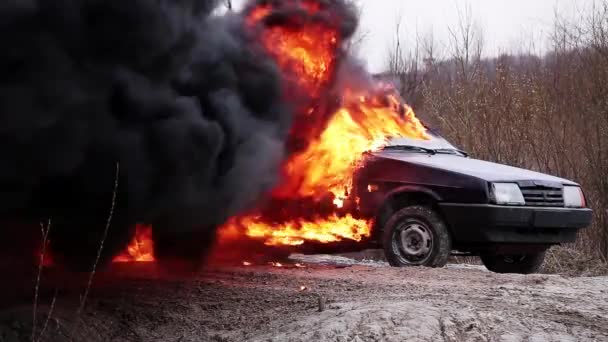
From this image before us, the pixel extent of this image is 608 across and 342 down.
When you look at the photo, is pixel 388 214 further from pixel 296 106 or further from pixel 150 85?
pixel 150 85

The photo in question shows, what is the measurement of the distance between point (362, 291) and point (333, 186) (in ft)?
7.93

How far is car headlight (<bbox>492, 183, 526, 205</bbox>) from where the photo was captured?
26.7ft

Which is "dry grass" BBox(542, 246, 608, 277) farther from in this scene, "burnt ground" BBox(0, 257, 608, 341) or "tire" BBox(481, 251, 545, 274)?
"burnt ground" BBox(0, 257, 608, 341)

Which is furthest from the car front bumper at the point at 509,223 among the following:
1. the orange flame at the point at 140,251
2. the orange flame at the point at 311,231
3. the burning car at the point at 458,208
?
the orange flame at the point at 140,251

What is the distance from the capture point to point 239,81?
7.09 meters

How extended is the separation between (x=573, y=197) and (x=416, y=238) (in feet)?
6.49

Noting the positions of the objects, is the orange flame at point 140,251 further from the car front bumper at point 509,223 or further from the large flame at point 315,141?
the car front bumper at point 509,223

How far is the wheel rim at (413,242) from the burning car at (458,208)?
0.01 m

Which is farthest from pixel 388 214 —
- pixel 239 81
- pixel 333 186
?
pixel 239 81

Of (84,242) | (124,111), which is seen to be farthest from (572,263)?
(124,111)

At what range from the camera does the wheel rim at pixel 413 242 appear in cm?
849

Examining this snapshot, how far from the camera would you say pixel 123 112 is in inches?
221

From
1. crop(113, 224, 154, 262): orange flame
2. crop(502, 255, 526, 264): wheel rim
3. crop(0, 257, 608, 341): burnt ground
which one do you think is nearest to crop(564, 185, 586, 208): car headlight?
crop(502, 255, 526, 264): wheel rim

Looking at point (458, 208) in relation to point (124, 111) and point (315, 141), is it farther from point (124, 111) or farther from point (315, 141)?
point (124, 111)
